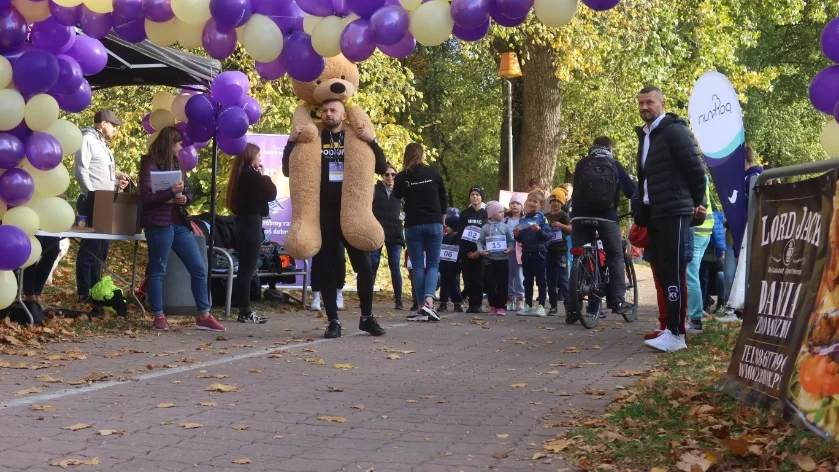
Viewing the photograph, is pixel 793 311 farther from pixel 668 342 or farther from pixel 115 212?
pixel 115 212

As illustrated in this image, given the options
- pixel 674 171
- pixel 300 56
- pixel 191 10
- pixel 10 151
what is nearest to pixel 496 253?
pixel 674 171

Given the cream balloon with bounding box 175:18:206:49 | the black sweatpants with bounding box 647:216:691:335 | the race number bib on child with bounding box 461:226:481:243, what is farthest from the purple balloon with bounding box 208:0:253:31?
the race number bib on child with bounding box 461:226:481:243

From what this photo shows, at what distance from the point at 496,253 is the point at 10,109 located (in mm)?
6989

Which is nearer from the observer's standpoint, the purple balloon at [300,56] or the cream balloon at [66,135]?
the purple balloon at [300,56]

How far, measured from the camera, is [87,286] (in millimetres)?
12914

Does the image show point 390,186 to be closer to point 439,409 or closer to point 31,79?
point 31,79

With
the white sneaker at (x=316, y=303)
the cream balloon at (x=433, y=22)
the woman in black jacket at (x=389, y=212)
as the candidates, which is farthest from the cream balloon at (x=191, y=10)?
the white sneaker at (x=316, y=303)

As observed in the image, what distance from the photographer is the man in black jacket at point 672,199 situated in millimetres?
9094

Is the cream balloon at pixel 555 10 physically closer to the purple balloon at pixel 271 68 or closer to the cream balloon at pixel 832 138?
the cream balloon at pixel 832 138

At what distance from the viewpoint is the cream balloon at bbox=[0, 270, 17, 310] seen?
9.18 m

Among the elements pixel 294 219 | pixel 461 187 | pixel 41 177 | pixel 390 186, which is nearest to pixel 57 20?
pixel 41 177

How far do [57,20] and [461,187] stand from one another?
3587cm

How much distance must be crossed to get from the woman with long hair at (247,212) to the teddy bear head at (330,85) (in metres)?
2.14

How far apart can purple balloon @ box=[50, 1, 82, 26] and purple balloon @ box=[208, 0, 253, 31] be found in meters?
1.18
